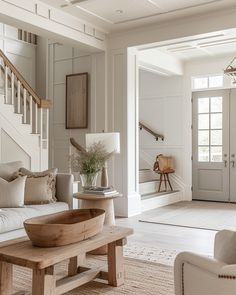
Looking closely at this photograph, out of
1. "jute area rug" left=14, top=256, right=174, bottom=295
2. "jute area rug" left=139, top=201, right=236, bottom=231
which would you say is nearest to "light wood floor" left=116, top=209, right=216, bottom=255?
"jute area rug" left=139, top=201, right=236, bottom=231

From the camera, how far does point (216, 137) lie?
7.67 meters

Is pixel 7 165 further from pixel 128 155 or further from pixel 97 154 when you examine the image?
pixel 128 155

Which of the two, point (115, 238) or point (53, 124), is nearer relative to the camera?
point (115, 238)

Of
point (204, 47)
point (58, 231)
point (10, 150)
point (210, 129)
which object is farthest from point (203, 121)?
point (58, 231)

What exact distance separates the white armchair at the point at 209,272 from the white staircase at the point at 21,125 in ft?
12.9

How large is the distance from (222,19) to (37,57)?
13.7 ft

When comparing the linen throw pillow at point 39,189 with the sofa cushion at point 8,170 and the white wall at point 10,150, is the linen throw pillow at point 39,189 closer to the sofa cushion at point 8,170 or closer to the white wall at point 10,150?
the sofa cushion at point 8,170

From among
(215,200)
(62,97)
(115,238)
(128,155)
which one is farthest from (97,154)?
(215,200)

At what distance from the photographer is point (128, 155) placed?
6070 millimetres

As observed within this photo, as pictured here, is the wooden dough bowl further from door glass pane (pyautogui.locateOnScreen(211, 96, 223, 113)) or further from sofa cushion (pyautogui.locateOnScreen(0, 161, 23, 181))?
door glass pane (pyautogui.locateOnScreen(211, 96, 223, 113))

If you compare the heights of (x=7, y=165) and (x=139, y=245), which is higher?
(x=7, y=165)

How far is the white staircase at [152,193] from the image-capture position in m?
6.75

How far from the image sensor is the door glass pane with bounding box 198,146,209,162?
7.79 m

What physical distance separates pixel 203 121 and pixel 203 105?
34 centimetres
